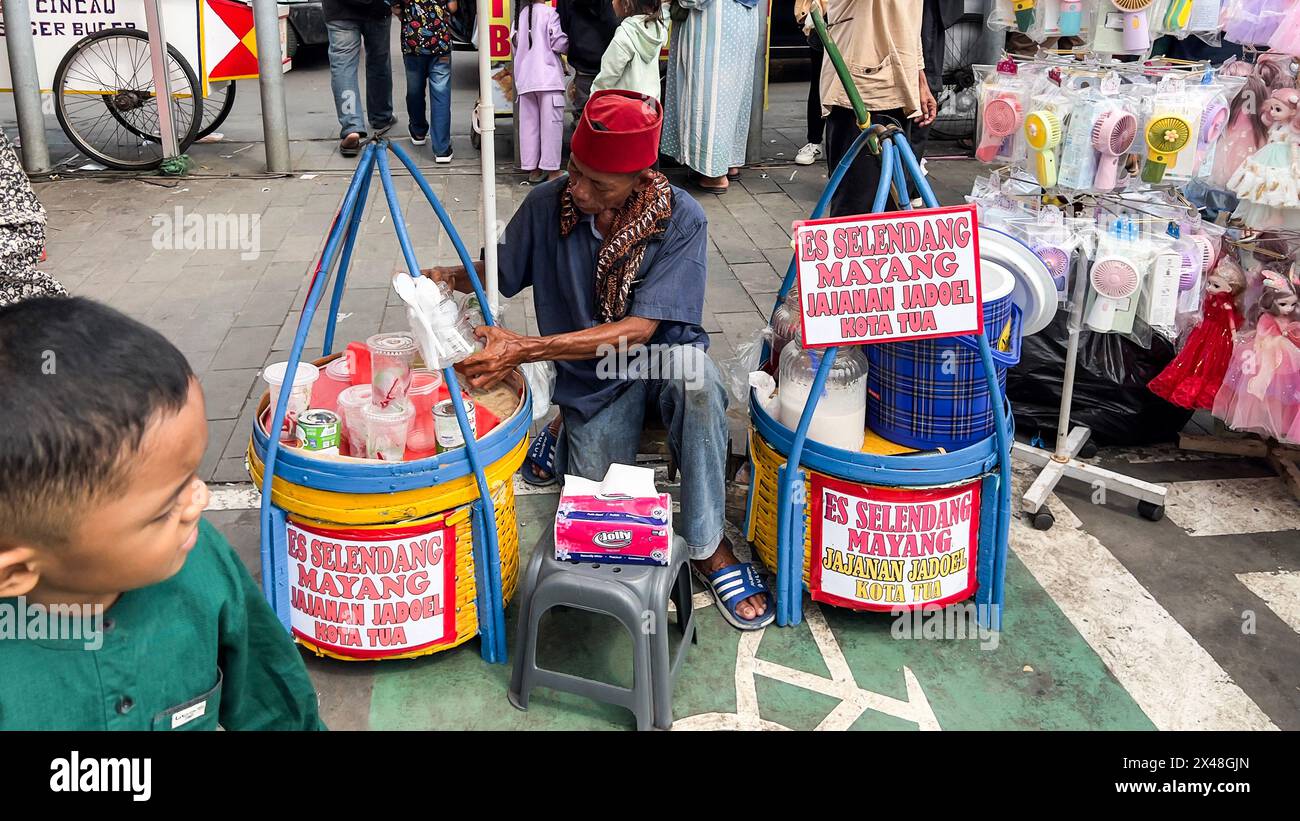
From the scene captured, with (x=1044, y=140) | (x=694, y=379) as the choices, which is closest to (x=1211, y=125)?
(x=1044, y=140)

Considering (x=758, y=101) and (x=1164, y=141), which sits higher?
(x=1164, y=141)

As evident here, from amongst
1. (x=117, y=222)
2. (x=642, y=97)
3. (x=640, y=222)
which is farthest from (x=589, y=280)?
(x=117, y=222)

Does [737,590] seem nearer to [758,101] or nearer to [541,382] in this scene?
[541,382]

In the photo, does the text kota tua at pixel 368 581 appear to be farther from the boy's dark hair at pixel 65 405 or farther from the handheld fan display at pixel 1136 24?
the handheld fan display at pixel 1136 24

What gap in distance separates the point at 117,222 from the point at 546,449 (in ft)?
13.1

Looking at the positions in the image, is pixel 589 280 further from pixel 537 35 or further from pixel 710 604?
pixel 537 35

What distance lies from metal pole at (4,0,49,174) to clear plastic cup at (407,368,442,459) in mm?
5590

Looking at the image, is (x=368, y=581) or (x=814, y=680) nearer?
(x=368, y=581)

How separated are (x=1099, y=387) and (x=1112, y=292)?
686 mm

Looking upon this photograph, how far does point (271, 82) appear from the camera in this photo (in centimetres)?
695

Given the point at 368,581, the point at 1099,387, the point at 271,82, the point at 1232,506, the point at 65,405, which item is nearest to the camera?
the point at 65,405

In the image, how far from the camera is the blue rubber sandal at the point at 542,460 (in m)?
3.74

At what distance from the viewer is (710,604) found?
3.08 metres

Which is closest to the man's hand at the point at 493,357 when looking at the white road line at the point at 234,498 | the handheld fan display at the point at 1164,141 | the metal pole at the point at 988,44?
the white road line at the point at 234,498
